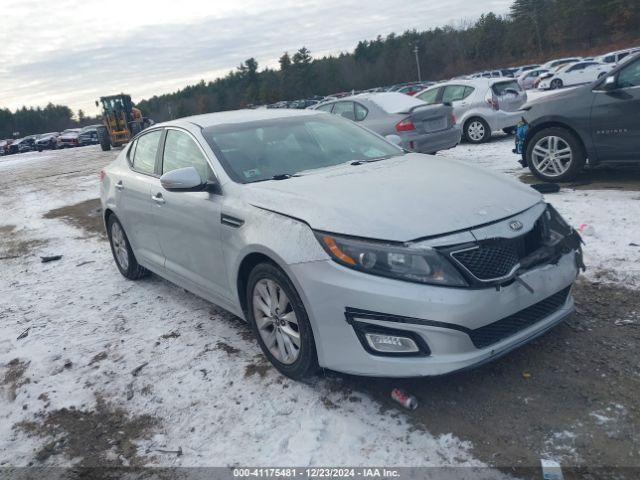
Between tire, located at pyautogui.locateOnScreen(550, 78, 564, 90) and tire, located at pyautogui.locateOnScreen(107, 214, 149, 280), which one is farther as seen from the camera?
tire, located at pyautogui.locateOnScreen(550, 78, 564, 90)

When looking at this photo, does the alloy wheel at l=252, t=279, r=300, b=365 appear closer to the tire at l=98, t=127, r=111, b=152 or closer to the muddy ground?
the muddy ground

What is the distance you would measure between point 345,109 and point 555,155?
4697 mm

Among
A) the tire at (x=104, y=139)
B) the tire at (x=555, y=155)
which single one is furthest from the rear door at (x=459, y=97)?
the tire at (x=104, y=139)

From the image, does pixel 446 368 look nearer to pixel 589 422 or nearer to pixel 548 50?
pixel 589 422

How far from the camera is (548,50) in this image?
73.3 meters

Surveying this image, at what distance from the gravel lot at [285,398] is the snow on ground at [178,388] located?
11 mm

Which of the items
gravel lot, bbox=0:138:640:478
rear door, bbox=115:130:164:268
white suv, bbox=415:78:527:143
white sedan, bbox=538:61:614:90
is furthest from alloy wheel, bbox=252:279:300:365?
white sedan, bbox=538:61:614:90

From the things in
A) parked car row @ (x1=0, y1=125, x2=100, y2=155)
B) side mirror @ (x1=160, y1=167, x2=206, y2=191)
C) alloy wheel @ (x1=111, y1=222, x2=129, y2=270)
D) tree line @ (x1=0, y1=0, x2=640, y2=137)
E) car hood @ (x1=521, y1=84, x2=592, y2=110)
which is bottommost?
alloy wheel @ (x1=111, y1=222, x2=129, y2=270)

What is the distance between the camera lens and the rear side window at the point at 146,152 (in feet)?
16.5

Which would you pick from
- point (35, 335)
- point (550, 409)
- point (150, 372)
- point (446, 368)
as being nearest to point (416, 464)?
point (446, 368)

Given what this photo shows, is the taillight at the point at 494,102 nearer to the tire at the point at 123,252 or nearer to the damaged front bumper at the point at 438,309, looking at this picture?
the tire at the point at 123,252

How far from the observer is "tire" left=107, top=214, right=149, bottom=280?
224 inches

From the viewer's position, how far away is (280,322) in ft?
11.2

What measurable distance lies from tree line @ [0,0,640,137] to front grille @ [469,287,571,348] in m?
65.9
